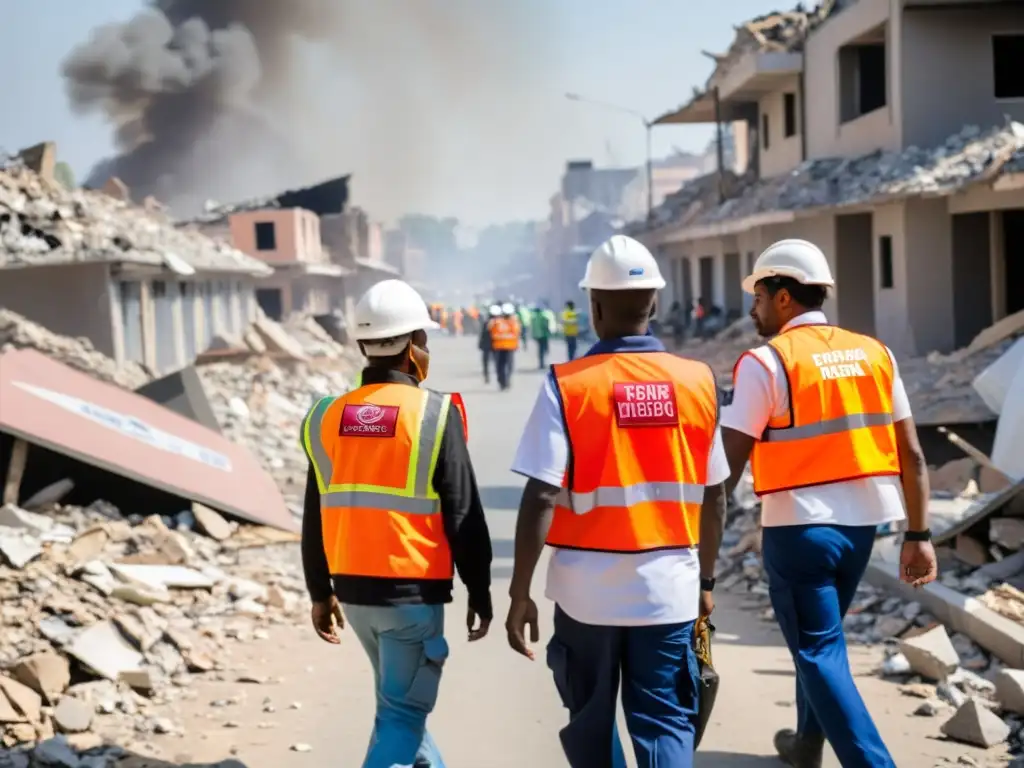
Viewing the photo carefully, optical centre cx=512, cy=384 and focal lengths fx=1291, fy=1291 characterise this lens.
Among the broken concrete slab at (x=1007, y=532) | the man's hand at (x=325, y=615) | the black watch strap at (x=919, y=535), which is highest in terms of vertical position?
the black watch strap at (x=919, y=535)

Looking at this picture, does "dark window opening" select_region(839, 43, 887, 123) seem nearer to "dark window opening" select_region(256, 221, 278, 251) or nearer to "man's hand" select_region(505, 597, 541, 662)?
"man's hand" select_region(505, 597, 541, 662)

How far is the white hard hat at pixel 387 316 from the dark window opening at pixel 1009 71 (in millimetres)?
20413

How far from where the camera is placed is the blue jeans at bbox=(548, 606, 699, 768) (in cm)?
357

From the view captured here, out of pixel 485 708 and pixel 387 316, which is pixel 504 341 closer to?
pixel 485 708

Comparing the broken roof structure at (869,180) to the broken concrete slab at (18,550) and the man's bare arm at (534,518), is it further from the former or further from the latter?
the man's bare arm at (534,518)

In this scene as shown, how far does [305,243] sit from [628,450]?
47.3 metres

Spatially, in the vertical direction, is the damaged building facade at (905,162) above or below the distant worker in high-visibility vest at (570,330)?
above

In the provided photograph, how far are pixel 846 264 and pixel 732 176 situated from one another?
1098 cm

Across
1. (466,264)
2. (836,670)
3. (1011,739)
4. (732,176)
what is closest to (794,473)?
(836,670)

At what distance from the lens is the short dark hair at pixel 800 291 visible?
4.47 metres

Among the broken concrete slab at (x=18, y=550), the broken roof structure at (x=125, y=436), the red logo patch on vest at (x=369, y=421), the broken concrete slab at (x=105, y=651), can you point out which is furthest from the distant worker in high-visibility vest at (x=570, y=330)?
the red logo patch on vest at (x=369, y=421)

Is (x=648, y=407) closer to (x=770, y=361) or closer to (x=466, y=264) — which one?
(x=770, y=361)

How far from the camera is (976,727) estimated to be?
4.94m

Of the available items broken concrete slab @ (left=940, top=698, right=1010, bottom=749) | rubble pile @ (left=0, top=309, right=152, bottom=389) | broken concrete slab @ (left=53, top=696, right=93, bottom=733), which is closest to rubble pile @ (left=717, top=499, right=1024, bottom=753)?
broken concrete slab @ (left=940, top=698, right=1010, bottom=749)
